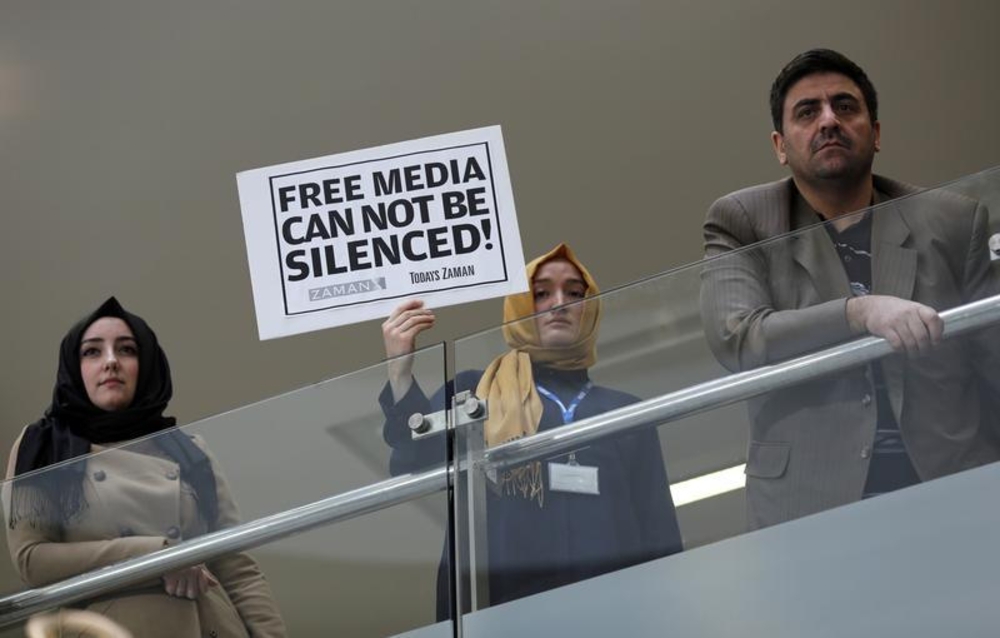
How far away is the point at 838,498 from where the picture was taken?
2064 millimetres

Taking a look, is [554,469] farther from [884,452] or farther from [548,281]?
[548,281]

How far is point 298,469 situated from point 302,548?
0.13 metres

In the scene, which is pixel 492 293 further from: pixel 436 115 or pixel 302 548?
pixel 436 115

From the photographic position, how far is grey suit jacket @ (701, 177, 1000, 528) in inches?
81.2

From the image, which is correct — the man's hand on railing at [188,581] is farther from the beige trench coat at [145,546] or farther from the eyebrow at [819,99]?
the eyebrow at [819,99]

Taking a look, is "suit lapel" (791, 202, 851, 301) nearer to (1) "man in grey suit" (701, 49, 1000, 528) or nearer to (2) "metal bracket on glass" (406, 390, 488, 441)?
(1) "man in grey suit" (701, 49, 1000, 528)

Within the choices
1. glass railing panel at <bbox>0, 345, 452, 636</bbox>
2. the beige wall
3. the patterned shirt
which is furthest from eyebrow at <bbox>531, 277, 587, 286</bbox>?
the beige wall

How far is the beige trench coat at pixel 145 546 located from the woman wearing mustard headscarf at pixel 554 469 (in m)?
0.28

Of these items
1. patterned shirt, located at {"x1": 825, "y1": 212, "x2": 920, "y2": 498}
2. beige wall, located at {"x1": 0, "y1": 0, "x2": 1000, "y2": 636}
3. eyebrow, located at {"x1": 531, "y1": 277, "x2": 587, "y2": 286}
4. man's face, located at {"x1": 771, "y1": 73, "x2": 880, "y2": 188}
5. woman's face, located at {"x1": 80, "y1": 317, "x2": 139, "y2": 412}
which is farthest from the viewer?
beige wall, located at {"x1": 0, "y1": 0, "x2": 1000, "y2": 636}

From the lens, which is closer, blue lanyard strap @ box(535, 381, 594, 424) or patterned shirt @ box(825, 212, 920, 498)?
patterned shirt @ box(825, 212, 920, 498)

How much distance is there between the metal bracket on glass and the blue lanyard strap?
92mm

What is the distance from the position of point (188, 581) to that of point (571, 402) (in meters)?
0.64

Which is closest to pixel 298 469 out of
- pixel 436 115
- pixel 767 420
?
pixel 767 420

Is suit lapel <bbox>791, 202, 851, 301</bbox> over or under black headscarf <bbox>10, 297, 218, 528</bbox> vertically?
over
